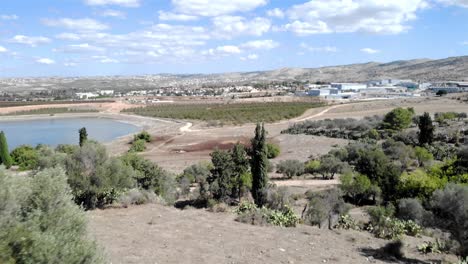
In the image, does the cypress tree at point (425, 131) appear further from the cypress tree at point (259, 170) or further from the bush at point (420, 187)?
the cypress tree at point (259, 170)

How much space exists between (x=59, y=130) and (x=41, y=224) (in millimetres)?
82785

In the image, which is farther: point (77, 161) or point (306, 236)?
point (77, 161)

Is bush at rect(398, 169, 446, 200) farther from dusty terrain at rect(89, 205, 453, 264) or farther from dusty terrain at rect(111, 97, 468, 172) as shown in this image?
dusty terrain at rect(111, 97, 468, 172)

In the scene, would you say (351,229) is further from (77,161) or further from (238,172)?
(77,161)

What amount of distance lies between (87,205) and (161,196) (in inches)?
172

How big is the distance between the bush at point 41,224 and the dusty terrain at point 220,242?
7.77 ft

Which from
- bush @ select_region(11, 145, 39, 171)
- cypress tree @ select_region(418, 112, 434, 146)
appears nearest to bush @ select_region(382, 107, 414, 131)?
cypress tree @ select_region(418, 112, 434, 146)

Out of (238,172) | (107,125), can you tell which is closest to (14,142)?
(107,125)

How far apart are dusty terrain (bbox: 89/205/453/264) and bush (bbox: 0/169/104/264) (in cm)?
237

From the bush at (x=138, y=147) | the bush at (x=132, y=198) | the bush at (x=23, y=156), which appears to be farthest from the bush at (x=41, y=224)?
the bush at (x=138, y=147)

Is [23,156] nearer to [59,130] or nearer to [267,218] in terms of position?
[267,218]

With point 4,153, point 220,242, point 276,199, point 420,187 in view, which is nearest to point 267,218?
point 220,242

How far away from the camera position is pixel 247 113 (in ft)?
293

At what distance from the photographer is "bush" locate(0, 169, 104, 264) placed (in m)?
5.95
